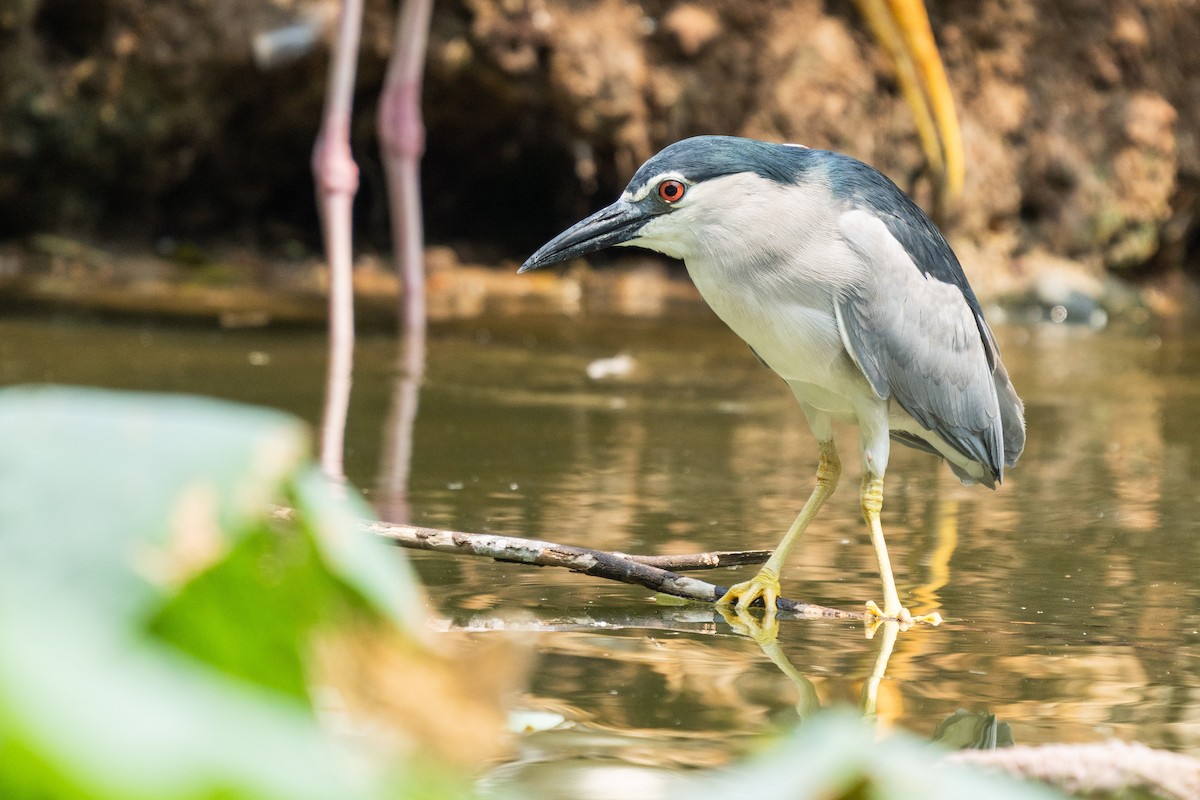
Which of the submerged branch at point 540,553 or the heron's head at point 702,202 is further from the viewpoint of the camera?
the heron's head at point 702,202

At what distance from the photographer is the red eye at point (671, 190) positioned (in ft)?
8.65

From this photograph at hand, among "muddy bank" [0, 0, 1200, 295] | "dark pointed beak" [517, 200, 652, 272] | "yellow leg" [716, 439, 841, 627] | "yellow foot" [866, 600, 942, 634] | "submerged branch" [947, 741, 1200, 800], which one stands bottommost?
"yellow foot" [866, 600, 942, 634]

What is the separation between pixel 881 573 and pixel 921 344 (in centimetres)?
48

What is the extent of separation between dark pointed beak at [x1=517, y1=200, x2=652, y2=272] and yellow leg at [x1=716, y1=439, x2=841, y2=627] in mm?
598

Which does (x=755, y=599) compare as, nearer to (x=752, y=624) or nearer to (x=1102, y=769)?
(x=752, y=624)

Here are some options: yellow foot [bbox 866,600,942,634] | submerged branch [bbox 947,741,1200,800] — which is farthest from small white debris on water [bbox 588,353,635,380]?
submerged branch [bbox 947,741,1200,800]

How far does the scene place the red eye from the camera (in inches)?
104

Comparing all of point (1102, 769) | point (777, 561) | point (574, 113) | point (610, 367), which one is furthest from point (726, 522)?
point (574, 113)

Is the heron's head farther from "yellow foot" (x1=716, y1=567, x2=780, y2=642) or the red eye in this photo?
"yellow foot" (x1=716, y1=567, x2=780, y2=642)

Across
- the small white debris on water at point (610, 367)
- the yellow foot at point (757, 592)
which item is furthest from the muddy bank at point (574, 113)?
the yellow foot at point (757, 592)

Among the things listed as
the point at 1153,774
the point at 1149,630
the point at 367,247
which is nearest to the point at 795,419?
the point at 1149,630

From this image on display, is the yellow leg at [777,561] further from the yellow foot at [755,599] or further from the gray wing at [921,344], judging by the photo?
the gray wing at [921,344]

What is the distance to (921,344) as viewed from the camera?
2.79 metres

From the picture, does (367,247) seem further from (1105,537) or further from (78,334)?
(1105,537)
